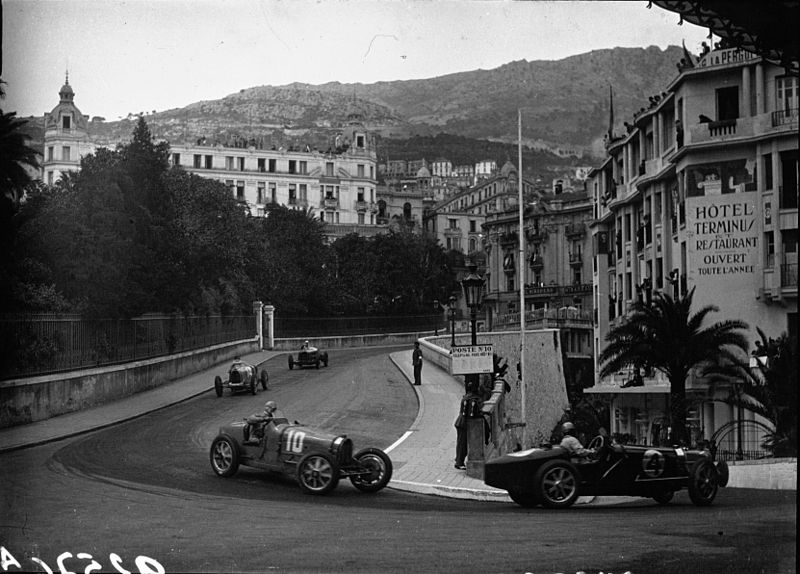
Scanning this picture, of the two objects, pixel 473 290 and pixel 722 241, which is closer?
pixel 473 290

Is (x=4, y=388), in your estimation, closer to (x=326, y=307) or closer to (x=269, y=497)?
(x=269, y=497)

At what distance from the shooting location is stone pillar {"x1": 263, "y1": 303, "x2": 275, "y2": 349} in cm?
2548

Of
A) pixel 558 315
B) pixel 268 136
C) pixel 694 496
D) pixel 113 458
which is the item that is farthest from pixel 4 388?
pixel 268 136

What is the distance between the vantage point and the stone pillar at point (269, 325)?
25484mm

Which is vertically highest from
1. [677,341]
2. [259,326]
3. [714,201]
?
[714,201]

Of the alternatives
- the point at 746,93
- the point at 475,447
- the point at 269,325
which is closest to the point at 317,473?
the point at 475,447

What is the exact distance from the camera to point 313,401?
2236 cm

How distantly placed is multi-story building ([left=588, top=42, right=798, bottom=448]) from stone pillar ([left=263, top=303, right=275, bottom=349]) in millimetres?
10707

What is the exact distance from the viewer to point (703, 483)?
558 inches

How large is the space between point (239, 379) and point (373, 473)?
6.96 m

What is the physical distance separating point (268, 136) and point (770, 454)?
8763 cm

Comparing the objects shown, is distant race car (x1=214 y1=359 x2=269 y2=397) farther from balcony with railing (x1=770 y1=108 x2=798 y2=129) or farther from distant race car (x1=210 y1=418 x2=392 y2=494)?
balcony with railing (x1=770 y1=108 x2=798 y2=129)

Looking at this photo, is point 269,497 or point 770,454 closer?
point 269,497

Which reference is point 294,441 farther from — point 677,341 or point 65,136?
point 65,136
